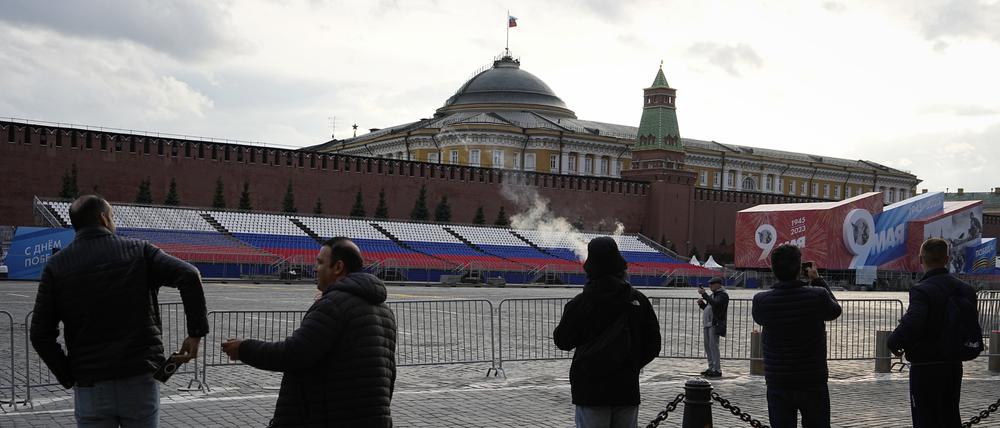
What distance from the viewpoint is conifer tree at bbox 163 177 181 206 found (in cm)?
4594

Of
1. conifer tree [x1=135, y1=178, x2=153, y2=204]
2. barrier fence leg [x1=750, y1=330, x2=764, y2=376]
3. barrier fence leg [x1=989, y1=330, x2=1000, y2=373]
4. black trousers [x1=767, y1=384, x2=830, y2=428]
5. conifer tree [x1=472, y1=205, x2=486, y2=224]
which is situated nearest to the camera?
black trousers [x1=767, y1=384, x2=830, y2=428]

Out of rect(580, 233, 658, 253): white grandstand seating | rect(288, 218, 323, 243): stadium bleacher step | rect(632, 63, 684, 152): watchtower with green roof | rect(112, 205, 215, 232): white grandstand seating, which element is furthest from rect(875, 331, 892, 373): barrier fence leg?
rect(632, 63, 684, 152): watchtower with green roof

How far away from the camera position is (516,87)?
79.9 metres

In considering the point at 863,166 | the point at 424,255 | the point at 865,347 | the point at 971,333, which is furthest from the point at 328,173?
the point at 863,166

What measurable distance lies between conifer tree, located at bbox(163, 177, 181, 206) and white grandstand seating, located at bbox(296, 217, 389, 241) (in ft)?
19.5

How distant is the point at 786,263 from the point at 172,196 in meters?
43.6

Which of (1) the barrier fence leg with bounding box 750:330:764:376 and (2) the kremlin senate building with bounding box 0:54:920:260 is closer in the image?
(1) the barrier fence leg with bounding box 750:330:764:376

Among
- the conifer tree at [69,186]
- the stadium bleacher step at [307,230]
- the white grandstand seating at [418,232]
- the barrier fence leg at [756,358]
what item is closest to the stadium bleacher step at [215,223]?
the stadium bleacher step at [307,230]

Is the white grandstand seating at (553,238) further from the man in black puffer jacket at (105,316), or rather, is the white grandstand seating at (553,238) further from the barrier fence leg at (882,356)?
the man in black puffer jacket at (105,316)

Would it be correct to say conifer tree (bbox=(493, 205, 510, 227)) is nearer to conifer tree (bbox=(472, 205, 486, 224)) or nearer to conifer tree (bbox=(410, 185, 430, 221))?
conifer tree (bbox=(472, 205, 486, 224))

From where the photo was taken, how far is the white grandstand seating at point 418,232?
165 ft

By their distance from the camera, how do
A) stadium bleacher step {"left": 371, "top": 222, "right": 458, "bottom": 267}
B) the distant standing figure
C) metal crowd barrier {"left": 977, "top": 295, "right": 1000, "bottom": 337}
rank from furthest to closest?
stadium bleacher step {"left": 371, "top": 222, "right": 458, "bottom": 267} < metal crowd barrier {"left": 977, "top": 295, "right": 1000, "bottom": 337} < the distant standing figure

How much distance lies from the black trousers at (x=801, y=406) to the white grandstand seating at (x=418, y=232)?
44185 mm

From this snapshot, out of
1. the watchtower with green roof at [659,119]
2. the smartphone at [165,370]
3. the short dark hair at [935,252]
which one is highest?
the watchtower with green roof at [659,119]
